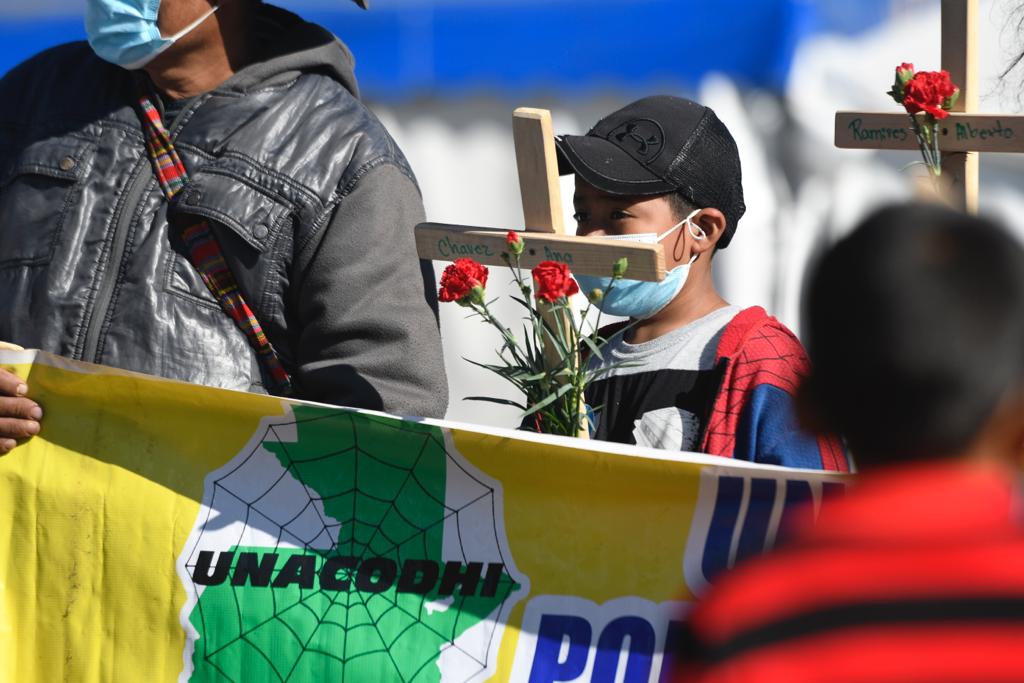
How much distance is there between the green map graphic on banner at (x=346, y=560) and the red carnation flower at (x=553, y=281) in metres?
0.32

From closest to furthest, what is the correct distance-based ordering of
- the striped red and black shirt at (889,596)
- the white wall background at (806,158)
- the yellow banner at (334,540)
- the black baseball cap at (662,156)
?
the striped red and black shirt at (889,596) → the yellow banner at (334,540) → the black baseball cap at (662,156) → the white wall background at (806,158)

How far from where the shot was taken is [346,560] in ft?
8.02

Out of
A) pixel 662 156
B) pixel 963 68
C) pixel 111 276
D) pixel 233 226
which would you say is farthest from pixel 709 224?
pixel 111 276

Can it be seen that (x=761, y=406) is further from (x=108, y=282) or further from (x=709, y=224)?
(x=108, y=282)

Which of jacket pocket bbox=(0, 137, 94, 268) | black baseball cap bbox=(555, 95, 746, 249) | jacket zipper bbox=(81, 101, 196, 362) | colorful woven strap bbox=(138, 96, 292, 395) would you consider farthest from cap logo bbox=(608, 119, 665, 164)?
jacket pocket bbox=(0, 137, 94, 268)

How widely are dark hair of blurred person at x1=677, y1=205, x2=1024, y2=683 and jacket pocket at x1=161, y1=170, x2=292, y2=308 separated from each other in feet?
5.56

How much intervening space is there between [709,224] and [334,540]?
42.5 inches

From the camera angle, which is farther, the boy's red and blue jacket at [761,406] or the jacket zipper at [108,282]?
the jacket zipper at [108,282]

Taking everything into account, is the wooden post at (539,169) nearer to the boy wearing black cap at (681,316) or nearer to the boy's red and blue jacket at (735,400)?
the boy wearing black cap at (681,316)

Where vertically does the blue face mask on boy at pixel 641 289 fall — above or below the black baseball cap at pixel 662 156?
below

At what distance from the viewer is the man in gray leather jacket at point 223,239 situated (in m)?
2.61

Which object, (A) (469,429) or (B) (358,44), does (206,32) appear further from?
(B) (358,44)

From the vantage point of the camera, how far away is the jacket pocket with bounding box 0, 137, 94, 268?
2674 mm

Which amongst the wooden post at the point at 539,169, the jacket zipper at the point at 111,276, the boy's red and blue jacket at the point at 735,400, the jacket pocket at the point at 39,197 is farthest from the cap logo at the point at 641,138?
the jacket pocket at the point at 39,197
